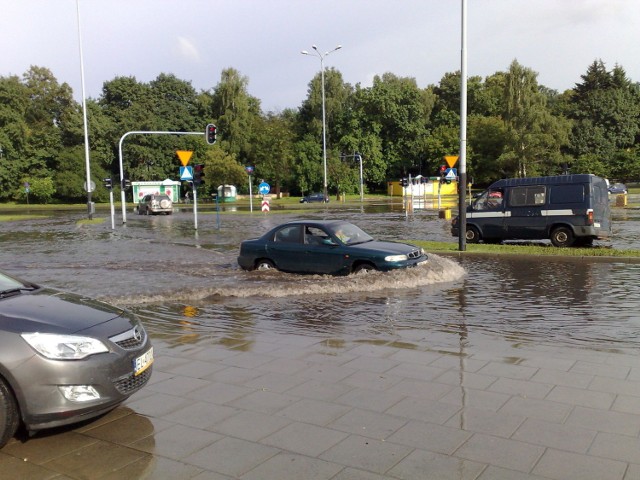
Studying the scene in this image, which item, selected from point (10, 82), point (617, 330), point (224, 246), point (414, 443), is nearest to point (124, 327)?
point (414, 443)

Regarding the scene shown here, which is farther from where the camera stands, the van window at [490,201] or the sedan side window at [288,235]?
the van window at [490,201]

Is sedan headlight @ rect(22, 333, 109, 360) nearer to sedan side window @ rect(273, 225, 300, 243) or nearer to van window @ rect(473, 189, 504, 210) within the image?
sedan side window @ rect(273, 225, 300, 243)

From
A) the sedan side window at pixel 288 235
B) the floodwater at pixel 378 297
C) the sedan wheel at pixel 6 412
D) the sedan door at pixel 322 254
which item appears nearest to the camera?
the sedan wheel at pixel 6 412

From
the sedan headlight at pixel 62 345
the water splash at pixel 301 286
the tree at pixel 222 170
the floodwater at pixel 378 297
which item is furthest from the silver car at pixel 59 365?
the tree at pixel 222 170

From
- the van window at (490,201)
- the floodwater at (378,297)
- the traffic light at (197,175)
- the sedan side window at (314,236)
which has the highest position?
the traffic light at (197,175)

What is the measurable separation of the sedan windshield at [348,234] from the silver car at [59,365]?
7934 millimetres

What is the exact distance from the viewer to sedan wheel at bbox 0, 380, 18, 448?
4.08 meters

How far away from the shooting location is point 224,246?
69.8 ft

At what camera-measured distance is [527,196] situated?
1836 cm

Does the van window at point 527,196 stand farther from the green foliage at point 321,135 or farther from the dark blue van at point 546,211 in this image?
the green foliage at point 321,135

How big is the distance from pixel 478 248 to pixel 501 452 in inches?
548

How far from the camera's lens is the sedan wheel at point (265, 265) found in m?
13.2

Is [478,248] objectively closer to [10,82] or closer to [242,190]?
[242,190]

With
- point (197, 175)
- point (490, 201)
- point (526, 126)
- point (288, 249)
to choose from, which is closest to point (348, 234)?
point (288, 249)
